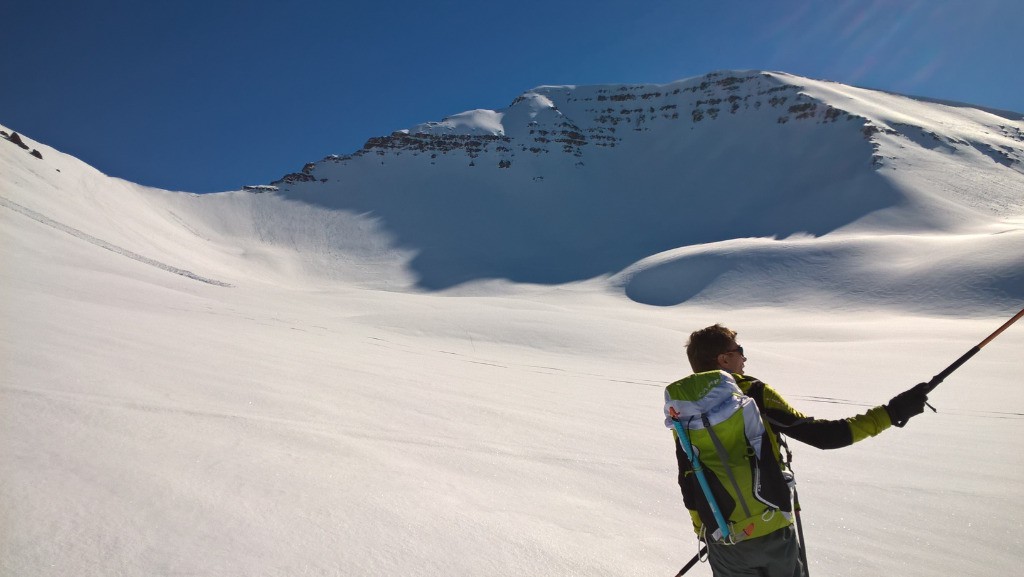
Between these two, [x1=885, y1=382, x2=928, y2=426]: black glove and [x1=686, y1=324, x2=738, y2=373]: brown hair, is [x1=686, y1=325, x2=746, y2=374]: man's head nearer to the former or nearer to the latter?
[x1=686, y1=324, x2=738, y2=373]: brown hair

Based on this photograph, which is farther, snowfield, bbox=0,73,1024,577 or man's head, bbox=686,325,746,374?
snowfield, bbox=0,73,1024,577

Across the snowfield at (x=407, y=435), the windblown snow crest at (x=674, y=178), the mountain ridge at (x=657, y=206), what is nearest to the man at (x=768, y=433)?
the snowfield at (x=407, y=435)

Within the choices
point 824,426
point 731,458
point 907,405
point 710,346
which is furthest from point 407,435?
point 907,405

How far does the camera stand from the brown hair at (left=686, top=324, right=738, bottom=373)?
102 inches

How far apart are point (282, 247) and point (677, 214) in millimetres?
60346

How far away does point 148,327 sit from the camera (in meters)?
8.03

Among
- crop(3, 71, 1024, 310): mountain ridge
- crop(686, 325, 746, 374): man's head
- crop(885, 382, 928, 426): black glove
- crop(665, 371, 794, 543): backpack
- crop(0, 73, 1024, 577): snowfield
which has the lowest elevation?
crop(0, 73, 1024, 577): snowfield

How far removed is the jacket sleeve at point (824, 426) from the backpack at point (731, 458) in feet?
0.72

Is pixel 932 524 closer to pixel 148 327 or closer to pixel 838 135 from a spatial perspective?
pixel 148 327

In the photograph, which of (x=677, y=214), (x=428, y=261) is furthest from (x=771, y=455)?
(x=677, y=214)

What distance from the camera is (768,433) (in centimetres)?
224

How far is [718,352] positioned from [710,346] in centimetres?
5

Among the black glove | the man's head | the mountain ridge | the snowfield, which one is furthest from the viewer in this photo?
the mountain ridge

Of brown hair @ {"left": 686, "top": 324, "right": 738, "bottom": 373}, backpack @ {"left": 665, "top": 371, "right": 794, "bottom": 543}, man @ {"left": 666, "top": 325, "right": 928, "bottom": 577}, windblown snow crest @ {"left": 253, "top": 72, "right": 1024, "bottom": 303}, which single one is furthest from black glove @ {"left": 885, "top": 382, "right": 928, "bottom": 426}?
windblown snow crest @ {"left": 253, "top": 72, "right": 1024, "bottom": 303}
